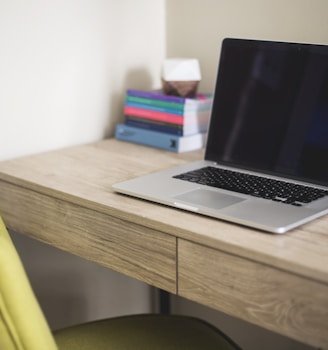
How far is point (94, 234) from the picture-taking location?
1250 millimetres

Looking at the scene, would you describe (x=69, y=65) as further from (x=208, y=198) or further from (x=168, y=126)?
(x=208, y=198)

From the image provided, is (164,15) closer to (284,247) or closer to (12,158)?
(12,158)

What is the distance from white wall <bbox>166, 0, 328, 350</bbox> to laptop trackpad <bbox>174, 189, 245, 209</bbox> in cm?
51

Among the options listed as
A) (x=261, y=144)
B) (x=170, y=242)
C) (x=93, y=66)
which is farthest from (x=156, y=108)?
(x=170, y=242)

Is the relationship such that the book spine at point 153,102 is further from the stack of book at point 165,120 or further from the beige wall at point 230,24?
the beige wall at point 230,24

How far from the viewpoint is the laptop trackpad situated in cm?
116

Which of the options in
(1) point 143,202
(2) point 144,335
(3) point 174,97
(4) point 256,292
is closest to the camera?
(4) point 256,292

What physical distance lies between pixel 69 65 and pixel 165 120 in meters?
0.27

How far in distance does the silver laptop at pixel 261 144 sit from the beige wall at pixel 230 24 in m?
0.21

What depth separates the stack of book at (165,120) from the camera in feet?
5.17

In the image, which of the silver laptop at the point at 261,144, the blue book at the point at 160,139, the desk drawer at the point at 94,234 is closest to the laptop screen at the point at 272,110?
A: the silver laptop at the point at 261,144

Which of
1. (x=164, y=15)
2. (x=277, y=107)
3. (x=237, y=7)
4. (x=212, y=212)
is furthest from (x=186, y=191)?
(x=164, y=15)

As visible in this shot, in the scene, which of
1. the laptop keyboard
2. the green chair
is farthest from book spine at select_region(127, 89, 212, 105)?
the green chair

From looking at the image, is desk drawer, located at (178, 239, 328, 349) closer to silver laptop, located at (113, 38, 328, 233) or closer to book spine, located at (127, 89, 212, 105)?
silver laptop, located at (113, 38, 328, 233)
